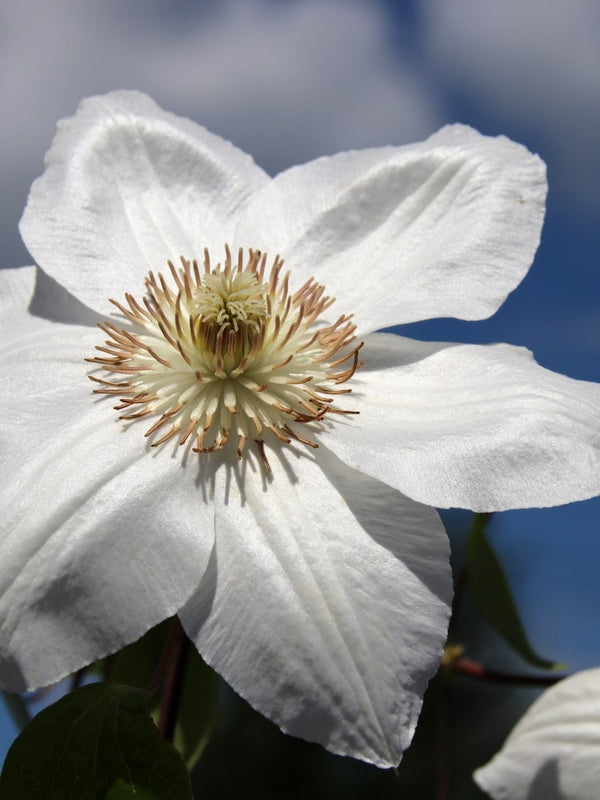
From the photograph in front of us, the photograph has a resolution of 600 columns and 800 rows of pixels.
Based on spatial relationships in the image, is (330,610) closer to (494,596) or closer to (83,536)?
(83,536)

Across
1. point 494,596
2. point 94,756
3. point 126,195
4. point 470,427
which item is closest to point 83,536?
point 94,756

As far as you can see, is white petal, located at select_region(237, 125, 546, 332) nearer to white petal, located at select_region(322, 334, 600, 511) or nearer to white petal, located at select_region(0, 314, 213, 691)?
white petal, located at select_region(322, 334, 600, 511)

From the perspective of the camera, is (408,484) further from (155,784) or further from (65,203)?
(65,203)

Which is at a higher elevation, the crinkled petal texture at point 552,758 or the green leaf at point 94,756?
the green leaf at point 94,756

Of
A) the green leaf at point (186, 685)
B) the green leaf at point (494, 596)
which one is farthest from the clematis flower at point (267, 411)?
the green leaf at point (494, 596)

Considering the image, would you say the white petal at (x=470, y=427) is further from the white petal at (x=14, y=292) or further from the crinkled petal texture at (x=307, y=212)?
the white petal at (x=14, y=292)

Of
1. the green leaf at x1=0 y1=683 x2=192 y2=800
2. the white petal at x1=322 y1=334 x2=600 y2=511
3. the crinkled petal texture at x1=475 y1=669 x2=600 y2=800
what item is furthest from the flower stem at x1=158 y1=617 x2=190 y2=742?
the crinkled petal texture at x1=475 y1=669 x2=600 y2=800

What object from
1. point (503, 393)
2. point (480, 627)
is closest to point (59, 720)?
point (503, 393)
